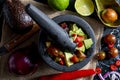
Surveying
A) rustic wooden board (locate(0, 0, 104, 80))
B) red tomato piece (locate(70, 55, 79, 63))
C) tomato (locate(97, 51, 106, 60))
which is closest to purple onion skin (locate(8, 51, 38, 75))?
rustic wooden board (locate(0, 0, 104, 80))

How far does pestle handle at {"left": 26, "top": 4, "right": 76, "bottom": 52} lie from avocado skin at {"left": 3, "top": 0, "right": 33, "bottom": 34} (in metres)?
0.16

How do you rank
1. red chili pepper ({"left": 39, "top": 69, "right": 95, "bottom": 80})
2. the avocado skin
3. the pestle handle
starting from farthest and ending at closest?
1. red chili pepper ({"left": 39, "top": 69, "right": 95, "bottom": 80})
2. the avocado skin
3. the pestle handle

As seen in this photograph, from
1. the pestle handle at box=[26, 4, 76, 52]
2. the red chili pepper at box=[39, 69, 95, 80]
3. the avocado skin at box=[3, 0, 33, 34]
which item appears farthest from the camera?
the red chili pepper at box=[39, 69, 95, 80]

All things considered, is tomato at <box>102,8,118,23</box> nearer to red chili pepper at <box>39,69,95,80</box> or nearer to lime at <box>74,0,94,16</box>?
lime at <box>74,0,94,16</box>

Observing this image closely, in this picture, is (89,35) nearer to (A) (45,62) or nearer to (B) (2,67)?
(A) (45,62)

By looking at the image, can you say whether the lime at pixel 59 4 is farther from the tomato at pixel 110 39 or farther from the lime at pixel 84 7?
the tomato at pixel 110 39

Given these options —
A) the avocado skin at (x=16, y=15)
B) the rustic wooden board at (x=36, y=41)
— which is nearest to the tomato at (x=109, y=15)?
the rustic wooden board at (x=36, y=41)

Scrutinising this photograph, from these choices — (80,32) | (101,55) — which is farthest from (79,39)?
(101,55)

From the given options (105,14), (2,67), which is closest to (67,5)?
(105,14)

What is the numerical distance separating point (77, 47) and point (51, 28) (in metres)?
0.19

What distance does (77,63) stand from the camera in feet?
4.76

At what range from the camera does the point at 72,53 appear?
4.76 feet

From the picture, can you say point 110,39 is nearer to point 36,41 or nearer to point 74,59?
point 74,59

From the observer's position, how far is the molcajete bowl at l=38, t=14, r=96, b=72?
1.43 m
